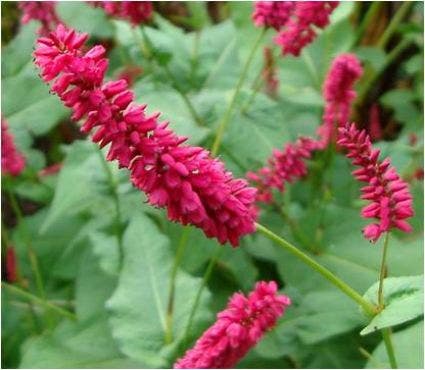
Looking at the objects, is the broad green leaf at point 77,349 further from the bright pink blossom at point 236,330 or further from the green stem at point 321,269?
the green stem at point 321,269

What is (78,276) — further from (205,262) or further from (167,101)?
(167,101)

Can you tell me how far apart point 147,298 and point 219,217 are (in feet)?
2.17

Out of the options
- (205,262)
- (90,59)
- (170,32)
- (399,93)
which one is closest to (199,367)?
(90,59)

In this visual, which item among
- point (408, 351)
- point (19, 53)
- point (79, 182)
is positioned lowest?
point (408, 351)

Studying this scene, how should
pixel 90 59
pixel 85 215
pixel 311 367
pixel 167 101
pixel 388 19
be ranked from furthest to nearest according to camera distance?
pixel 388 19, pixel 85 215, pixel 167 101, pixel 311 367, pixel 90 59

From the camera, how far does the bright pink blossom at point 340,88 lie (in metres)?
1.53

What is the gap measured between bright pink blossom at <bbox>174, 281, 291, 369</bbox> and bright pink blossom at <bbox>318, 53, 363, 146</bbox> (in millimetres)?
474

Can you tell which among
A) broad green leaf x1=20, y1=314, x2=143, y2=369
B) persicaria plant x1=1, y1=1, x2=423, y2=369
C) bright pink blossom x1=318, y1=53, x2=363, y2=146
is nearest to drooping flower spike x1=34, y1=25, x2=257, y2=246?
persicaria plant x1=1, y1=1, x2=423, y2=369

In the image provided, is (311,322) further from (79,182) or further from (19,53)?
(19,53)

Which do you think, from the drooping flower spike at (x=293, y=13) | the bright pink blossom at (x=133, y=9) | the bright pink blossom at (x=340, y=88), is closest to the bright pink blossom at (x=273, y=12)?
the drooping flower spike at (x=293, y=13)

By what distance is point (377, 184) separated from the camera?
1.04m

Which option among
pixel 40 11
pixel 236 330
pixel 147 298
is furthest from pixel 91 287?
pixel 236 330

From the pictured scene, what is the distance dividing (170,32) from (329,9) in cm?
64

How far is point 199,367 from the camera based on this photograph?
3.70 feet
